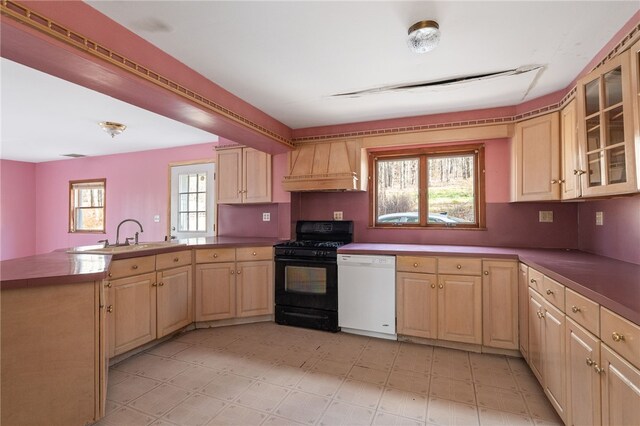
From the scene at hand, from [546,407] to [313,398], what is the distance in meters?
1.48

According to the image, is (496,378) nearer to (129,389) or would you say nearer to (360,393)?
(360,393)

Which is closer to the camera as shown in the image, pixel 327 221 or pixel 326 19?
pixel 326 19

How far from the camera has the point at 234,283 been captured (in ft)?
10.7

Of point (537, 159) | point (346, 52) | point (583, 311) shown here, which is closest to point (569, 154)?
point (537, 159)

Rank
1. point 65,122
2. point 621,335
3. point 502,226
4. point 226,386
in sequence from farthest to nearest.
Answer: point 65,122 → point 502,226 → point 226,386 → point 621,335

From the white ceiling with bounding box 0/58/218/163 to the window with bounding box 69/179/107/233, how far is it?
2.08ft

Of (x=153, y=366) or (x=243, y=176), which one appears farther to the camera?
(x=243, y=176)

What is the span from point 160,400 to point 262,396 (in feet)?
2.21

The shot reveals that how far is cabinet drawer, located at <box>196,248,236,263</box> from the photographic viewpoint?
3182 millimetres

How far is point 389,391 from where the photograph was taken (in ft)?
6.70

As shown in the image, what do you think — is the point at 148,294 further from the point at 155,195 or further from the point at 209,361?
the point at 155,195

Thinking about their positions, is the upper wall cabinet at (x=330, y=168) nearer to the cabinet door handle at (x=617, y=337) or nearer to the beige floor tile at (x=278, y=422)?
the beige floor tile at (x=278, y=422)

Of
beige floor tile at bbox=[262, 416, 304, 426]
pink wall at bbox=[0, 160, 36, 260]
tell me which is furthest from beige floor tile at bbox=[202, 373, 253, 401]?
pink wall at bbox=[0, 160, 36, 260]

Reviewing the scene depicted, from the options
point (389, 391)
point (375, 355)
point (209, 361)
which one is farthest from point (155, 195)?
point (389, 391)
